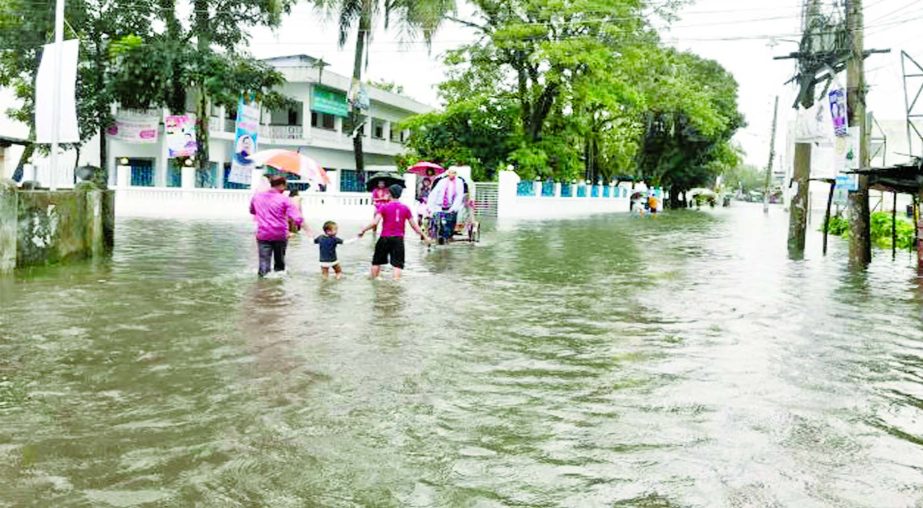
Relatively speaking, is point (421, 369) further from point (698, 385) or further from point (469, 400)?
point (698, 385)

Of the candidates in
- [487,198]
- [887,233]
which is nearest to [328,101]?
[487,198]

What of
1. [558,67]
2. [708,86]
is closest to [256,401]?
[558,67]

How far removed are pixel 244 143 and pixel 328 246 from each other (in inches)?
832

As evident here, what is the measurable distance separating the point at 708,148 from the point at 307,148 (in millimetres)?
32903

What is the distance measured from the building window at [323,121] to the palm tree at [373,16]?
13.2m

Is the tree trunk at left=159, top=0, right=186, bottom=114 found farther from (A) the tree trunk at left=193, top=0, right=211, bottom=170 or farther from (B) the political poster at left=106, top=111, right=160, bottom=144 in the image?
(B) the political poster at left=106, top=111, right=160, bottom=144

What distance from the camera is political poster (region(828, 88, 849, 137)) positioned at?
55.6 feet

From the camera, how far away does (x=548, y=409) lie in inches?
221

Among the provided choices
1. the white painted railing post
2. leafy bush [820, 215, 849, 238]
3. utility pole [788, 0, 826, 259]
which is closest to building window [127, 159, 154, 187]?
Result: the white painted railing post

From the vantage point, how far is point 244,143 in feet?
106

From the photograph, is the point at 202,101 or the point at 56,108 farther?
the point at 202,101

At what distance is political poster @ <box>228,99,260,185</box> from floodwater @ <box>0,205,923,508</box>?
67.2ft

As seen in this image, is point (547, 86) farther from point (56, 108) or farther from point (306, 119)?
point (56, 108)

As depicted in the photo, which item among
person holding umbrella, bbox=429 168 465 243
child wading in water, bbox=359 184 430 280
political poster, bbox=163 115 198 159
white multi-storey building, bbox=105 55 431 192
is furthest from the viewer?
white multi-storey building, bbox=105 55 431 192
